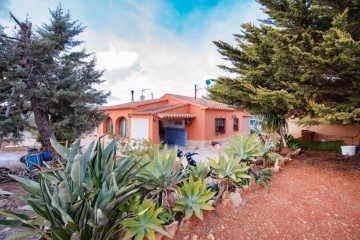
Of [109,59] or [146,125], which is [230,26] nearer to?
[109,59]

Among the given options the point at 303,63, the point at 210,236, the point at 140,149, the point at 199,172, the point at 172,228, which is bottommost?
the point at 210,236

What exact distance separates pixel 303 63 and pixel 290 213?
382cm

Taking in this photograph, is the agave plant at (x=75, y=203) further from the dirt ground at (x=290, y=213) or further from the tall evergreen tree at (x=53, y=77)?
the tall evergreen tree at (x=53, y=77)

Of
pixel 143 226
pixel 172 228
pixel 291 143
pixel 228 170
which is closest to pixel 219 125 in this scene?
pixel 291 143

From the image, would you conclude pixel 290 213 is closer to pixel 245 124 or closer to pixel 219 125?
pixel 219 125

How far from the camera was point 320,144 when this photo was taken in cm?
941

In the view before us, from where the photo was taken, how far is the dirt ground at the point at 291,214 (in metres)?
2.88

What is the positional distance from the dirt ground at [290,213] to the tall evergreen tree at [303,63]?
159 centimetres

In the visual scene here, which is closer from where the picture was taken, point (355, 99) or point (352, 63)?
point (352, 63)

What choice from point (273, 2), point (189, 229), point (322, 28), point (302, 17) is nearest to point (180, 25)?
point (273, 2)

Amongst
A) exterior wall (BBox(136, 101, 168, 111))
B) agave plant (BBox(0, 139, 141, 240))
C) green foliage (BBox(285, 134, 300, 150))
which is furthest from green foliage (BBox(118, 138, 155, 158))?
exterior wall (BBox(136, 101, 168, 111))

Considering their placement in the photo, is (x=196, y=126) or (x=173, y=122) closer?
(x=196, y=126)

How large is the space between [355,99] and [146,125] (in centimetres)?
1191

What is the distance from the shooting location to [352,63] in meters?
4.38
